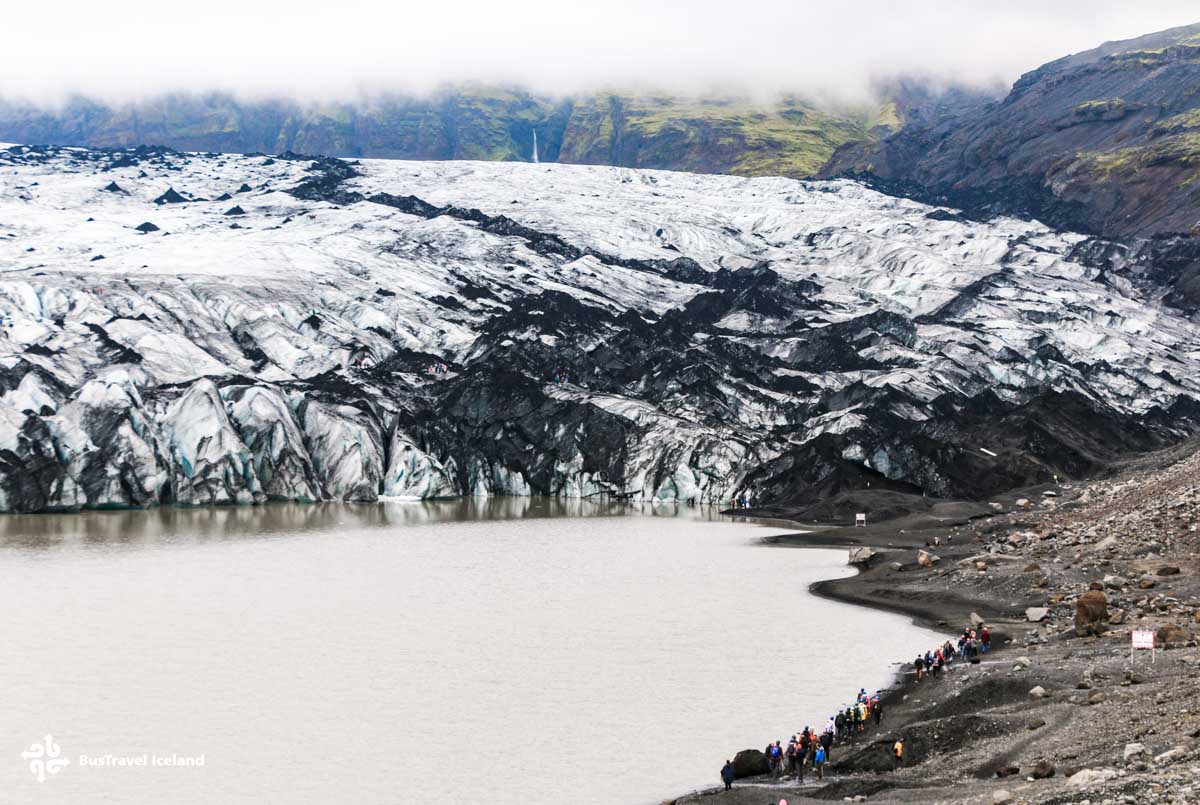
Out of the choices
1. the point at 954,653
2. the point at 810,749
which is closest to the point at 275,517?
the point at 954,653

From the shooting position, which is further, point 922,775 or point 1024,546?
point 1024,546

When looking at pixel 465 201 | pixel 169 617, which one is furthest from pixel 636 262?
pixel 169 617

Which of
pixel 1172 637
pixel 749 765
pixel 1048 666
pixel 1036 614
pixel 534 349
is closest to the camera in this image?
pixel 749 765

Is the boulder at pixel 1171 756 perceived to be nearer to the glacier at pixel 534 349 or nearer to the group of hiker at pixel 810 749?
the group of hiker at pixel 810 749

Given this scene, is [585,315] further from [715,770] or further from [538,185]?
[715,770]

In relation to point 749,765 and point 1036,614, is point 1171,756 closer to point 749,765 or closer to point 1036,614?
point 749,765


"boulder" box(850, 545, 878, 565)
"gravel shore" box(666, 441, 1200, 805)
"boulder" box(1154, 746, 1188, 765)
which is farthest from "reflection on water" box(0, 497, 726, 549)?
"boulder" box(1154, 746, 1188, 765)

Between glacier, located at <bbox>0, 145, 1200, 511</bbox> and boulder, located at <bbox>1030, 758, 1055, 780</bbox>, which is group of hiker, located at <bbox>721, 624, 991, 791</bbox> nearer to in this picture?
boulder, located at <bbox>1030, 758, 1055, 780</bbox>
